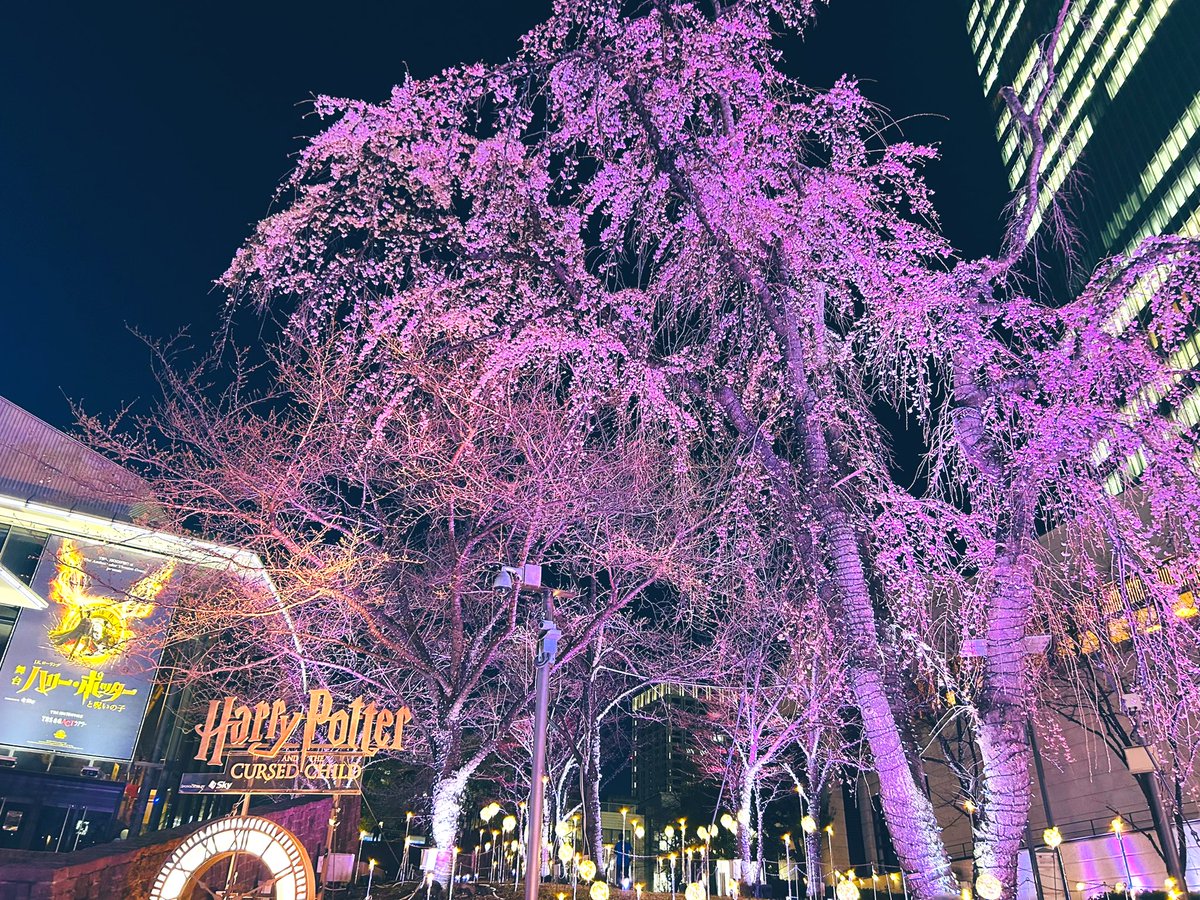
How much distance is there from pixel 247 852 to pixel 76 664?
22308mm

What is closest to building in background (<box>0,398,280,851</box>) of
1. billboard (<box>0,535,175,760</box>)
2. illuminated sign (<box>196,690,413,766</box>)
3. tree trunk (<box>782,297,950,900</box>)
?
billboard (<box>0,535,175,760</box>)

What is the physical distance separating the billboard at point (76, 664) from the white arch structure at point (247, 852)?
18.4 m

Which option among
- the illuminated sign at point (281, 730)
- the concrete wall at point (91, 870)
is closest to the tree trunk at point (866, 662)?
the illuminated sign at point (281, 730)

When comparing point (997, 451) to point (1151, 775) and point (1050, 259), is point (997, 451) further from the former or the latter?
point (1151, 775)

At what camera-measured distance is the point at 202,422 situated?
13141mm

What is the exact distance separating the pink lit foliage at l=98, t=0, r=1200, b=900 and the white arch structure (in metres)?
5.62

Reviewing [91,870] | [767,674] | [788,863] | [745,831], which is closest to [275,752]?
[91,870]

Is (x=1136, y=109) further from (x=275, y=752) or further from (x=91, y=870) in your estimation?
(x=91, y=870)

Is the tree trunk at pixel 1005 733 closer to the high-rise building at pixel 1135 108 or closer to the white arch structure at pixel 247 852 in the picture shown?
the white arch structure at pixel 247 852

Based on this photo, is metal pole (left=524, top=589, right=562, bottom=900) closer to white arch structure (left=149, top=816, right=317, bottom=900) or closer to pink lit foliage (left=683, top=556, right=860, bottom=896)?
white arch structure (left=149, top=816, right=317, bottom=900)

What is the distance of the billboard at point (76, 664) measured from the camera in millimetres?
22188

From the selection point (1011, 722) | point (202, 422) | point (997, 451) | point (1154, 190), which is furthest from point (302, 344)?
point (1154, 190)

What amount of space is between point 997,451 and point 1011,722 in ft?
8.62

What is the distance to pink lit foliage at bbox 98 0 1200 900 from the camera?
6406 millimetres
